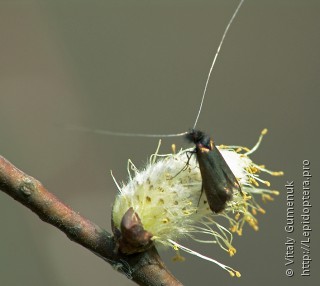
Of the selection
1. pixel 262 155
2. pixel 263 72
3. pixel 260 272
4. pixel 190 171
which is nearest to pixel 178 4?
pixel 263 72

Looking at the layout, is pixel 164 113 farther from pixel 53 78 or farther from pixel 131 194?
pixel 131 194

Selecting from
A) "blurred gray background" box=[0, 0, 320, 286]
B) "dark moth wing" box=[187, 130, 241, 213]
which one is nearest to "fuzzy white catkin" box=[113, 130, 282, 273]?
"dark moth wing" box=[187, 130, 241, 213]

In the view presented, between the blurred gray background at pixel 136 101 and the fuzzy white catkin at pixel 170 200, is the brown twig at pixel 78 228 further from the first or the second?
the blurred gray background at pixel 136 101

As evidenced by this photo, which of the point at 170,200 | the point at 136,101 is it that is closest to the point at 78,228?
the point at 170,200

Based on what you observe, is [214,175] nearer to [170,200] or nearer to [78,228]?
[170,200]

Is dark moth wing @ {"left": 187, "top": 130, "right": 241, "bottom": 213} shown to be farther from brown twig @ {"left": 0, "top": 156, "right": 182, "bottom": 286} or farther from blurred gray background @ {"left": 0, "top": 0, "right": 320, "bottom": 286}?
blurred gray background @ {"left": 0, "top": 0, "right": 320, "bottom": 286}

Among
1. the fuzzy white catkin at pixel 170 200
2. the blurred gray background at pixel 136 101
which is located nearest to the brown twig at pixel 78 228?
the fuzzy white catkin at pixel 170 200
